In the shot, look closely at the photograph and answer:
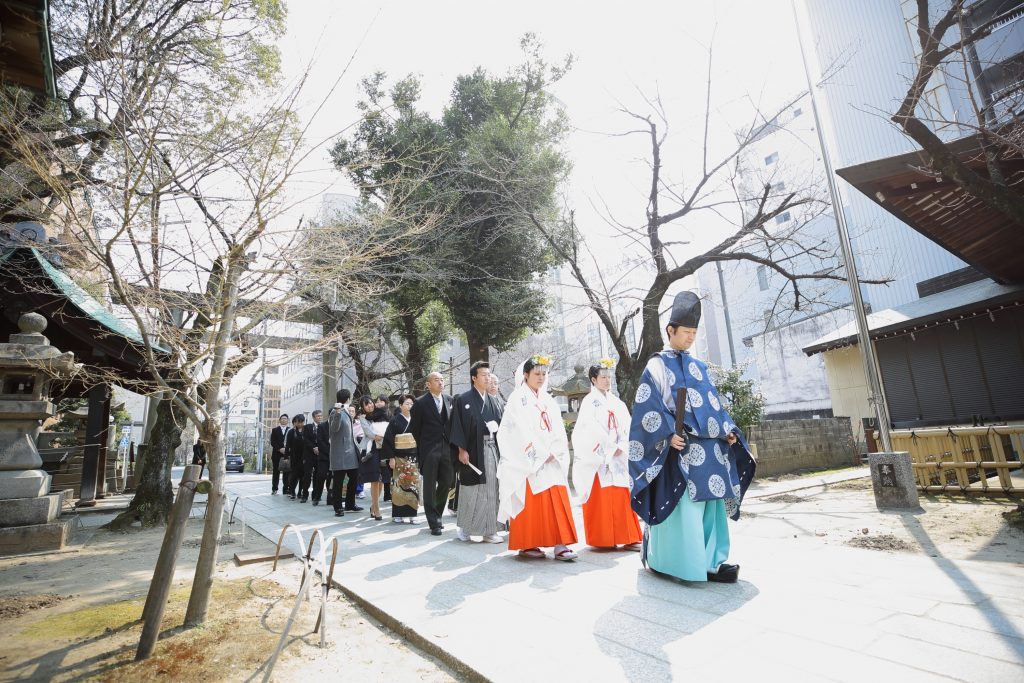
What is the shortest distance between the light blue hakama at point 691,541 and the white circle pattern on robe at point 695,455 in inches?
10.4

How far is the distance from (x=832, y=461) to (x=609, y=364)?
10526mm

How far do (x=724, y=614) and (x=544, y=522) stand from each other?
207cm

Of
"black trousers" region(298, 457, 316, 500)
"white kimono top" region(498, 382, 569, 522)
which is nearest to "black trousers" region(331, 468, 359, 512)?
"black trousers" region(298, 457, 316, 500)

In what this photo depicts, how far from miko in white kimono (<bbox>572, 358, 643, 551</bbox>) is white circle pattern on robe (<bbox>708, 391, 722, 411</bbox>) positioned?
119cm

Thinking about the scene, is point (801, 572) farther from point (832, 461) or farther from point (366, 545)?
point (832, 461)

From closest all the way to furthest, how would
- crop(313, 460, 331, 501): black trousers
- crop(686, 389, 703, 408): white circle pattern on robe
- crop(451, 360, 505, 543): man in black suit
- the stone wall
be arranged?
crop(686, 389, 703, 408): white circle pattern on robe → crop(451, 360, 505, 543): man in black suit → crop(313, 460, 331, 501): black trousers → the stone wall

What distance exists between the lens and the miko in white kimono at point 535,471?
16.3ft

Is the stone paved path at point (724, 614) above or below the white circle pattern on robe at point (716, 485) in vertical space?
below

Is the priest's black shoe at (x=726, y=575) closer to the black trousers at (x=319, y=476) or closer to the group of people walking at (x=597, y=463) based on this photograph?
the group of people walking at (x=597, y=463)

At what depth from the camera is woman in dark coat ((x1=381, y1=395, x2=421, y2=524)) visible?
777 centimetres

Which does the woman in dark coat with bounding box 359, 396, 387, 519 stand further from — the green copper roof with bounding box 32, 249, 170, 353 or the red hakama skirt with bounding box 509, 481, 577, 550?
the red hakama skirt with bounding box 509, 481, 577, 550

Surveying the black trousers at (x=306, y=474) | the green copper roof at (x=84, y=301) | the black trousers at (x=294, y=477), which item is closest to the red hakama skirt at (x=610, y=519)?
the green copper roof at (x=84, y=301)

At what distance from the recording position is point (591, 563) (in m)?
4.70

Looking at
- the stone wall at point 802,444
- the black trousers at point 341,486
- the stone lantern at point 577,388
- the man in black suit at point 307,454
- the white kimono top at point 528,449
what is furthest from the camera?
the stone lantern at point 577,388
